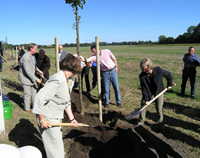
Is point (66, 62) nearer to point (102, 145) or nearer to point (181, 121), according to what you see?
point (102, 145)

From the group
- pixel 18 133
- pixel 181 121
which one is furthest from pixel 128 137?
pixel 18 133

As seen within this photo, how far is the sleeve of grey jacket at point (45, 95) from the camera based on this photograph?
7.45 ft

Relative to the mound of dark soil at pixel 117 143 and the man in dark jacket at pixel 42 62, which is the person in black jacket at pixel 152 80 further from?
the man in dark jacket at pixel 42 62

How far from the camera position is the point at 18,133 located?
14.6 ft

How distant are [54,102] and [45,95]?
0.22 metres

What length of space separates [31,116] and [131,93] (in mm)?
4157

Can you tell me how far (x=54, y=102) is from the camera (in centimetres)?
246

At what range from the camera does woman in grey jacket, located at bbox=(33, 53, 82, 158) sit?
7.50ft

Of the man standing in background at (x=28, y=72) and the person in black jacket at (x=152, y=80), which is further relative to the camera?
the man standing in background at (x=28, y=72)

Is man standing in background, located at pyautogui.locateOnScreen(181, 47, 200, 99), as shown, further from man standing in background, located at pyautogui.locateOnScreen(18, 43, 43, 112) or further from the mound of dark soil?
man standing in background, located at pyautogui.locateOnScreen(18, 43, 43, 112)

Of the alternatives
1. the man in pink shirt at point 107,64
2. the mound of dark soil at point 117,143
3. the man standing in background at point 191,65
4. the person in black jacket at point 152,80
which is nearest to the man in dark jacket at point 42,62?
the man in pink shirt at point 107,64

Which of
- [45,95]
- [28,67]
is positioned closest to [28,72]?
[28,67]

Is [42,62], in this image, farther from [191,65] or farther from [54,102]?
[191,65]

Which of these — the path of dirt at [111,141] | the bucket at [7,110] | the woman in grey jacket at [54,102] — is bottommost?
the path of dirt at [111,141]
